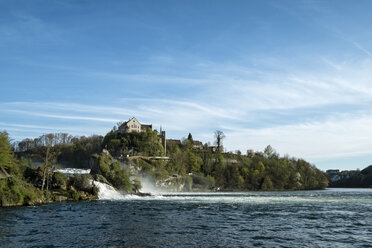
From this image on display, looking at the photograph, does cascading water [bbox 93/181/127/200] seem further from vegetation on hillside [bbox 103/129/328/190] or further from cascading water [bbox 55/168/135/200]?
vegetation on hillside [bbox 103/129/328/190]

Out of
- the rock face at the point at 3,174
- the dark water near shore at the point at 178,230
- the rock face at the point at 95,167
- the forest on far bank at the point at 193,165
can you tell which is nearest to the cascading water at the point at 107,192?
the rock face at the point at 95,167

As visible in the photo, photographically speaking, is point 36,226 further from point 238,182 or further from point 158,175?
point 238,182

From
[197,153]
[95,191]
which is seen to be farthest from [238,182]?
[95,191]

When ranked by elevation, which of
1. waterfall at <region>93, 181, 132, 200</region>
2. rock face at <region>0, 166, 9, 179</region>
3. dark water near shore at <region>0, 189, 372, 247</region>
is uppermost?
rock face at <region>0, 166, 9, 179</region>

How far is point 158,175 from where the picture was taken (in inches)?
5143

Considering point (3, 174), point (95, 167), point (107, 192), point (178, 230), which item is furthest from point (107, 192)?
point (178, 230)

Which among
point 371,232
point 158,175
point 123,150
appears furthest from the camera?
point 123,150

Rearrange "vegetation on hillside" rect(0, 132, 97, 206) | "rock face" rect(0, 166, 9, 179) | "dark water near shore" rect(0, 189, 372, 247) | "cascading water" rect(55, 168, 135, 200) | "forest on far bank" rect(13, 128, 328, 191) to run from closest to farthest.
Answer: "dark water near shore" rect(0, 189, 372, 247)
"vegetation on hillside" rect(0, 132, 97, 206)
"rock face" rect(0, 166, 9, 179)
"cascading water" rect(55, 168, 135, 200)
"forest on far bank" rect(13, 128, 328, 191)

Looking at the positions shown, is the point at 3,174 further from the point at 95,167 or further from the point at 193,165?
the point at 193,165

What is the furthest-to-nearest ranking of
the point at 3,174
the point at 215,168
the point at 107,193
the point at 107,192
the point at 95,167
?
the point at 215,168, the point at 95,167, the point at 107,192, the point at 107,193, the point at 3,174

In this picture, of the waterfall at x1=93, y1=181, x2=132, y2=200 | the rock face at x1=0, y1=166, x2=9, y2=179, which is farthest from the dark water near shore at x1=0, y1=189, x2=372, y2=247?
the waterfall at x1=93, y1=181, x2=132, y2=200

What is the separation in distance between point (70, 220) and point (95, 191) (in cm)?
3387

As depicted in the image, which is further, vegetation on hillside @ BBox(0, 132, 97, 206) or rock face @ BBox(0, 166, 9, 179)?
rock face @ BBox(0, 166, 9, 179)

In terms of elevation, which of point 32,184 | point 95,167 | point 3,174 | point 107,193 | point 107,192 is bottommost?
point 107,193
